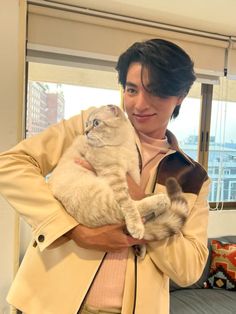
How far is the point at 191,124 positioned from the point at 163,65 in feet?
6.25

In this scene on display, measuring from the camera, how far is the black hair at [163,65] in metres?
0.93

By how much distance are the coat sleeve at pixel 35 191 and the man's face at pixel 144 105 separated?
0.27 metres

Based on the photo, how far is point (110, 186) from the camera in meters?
0.86

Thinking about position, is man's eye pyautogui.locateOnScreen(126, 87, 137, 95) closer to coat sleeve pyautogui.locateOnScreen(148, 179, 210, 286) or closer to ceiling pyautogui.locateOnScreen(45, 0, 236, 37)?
coat sleeve pyautogui.locateOnScreen(148, 179, 210, 286)

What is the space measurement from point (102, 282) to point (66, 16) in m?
1.79

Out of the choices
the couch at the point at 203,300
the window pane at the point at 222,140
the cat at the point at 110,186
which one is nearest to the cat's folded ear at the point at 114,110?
the cat at the point at 110,186

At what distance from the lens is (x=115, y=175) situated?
0.87 metres

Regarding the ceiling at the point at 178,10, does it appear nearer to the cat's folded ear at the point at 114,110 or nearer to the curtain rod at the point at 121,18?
the curtain rod at the point at 121,18

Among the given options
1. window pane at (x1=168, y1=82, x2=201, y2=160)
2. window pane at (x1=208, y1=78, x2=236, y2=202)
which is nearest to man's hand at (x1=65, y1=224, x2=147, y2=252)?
window pane at (x1=168, y1=82, x2=201, y2=160)

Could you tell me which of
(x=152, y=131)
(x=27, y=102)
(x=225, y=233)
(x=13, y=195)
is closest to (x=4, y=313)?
(x=27, y=102)

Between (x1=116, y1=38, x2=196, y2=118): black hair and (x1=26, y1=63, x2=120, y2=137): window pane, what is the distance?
4.39 feet

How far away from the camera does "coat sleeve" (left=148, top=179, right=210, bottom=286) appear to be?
82cm

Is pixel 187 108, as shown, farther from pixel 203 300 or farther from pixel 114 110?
pixel 114 110

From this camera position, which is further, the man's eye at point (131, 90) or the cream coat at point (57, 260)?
the man's eye at point (131, 90)
